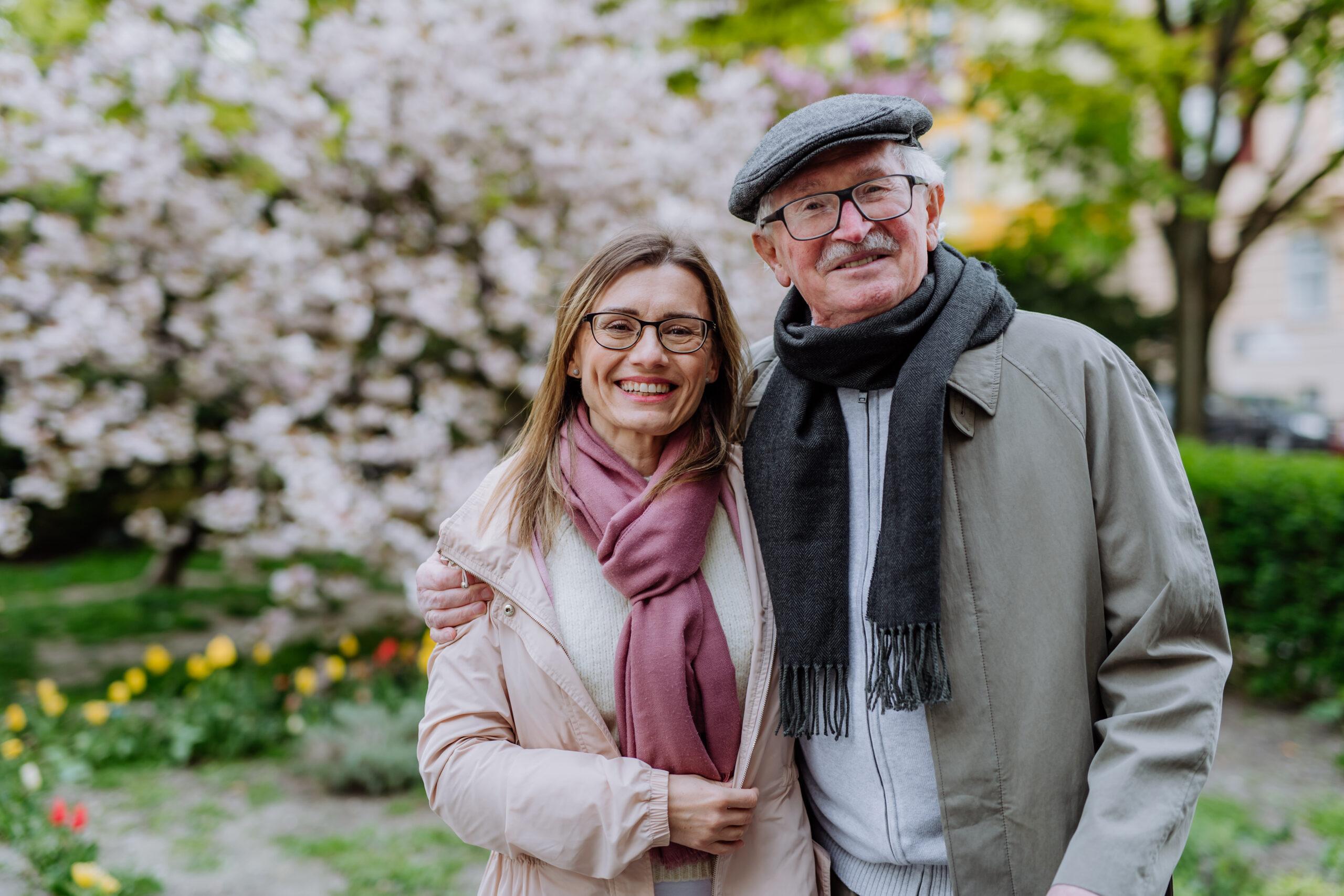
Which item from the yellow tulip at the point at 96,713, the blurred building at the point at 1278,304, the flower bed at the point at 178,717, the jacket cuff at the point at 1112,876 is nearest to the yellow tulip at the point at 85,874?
the flower bed at the point at 178,717

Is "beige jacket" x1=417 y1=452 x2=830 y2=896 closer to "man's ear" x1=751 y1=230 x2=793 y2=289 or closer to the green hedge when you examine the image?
"man's ear" x1=751 y1=230 x2=793 y2=289

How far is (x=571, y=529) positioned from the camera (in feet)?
6.43

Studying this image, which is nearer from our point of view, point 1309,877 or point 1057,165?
point 1309,877

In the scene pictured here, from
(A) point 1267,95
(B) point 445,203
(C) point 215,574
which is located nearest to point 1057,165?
(A) point 1267,95

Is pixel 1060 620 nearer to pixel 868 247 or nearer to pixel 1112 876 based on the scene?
pixel 1112 876

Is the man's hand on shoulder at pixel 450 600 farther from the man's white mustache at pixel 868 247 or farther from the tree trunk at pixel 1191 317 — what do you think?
the tree trunk at pixel 1191 317

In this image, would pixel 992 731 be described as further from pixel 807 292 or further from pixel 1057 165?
pixel 1057 165

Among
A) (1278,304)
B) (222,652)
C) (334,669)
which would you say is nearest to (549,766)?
(334,669)

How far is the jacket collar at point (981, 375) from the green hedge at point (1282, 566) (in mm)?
4423

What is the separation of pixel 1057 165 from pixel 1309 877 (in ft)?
21.9

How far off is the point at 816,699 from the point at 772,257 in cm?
90

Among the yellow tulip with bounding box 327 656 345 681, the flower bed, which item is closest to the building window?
the flower bed

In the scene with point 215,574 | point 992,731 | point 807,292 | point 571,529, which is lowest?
point 215,574

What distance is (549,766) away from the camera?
173 centimetres
